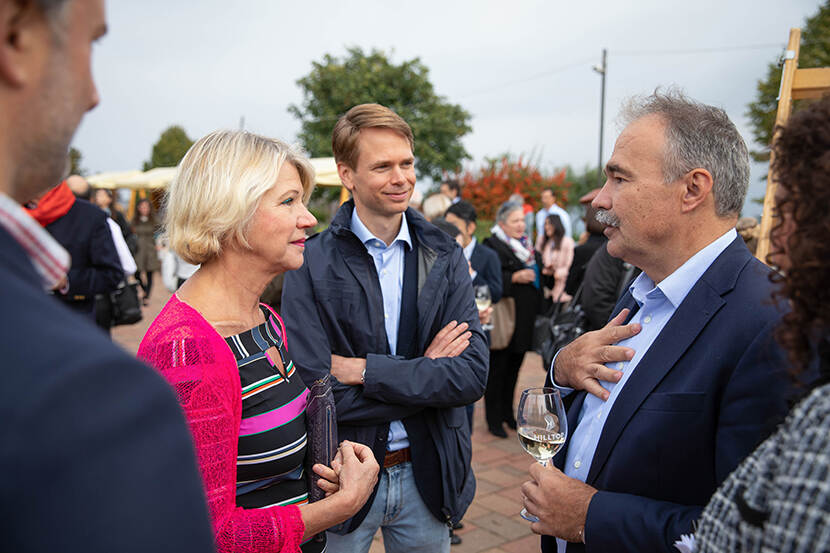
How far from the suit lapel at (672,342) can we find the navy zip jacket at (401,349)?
79 centimetres

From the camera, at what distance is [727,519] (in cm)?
92

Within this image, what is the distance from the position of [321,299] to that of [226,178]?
0.73 meters

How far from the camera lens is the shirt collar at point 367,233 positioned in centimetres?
255

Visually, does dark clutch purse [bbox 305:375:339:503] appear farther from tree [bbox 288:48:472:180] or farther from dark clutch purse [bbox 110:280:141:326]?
tree [bbox 288:48:472:180]

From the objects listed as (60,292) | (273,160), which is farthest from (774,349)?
(60,292)

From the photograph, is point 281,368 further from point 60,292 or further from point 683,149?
point 60,292

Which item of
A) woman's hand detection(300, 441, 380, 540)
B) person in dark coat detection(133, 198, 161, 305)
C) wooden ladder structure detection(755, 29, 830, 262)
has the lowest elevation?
person in dark coat detection(133, 198, 161, 305)

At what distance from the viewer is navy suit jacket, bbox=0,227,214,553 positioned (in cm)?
53

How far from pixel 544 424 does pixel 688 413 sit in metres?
0.42

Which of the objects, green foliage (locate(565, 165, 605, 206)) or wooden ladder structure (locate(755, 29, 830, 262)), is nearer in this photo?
wooden ladder structure (locate(755, 29, 830, 262))

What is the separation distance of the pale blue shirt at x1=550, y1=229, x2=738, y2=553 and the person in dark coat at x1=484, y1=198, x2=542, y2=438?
379 cm

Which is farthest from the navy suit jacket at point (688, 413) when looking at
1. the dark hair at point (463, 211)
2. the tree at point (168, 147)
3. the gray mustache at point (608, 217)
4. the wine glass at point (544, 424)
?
the tree at point (168, 147)

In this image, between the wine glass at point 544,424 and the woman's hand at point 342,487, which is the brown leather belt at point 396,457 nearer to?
the woman's hand at point 342,487

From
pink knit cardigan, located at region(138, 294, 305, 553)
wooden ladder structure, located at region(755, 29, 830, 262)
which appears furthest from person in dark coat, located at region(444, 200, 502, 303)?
pink knit cardigan, located at region(138, 294, 305, 553)
